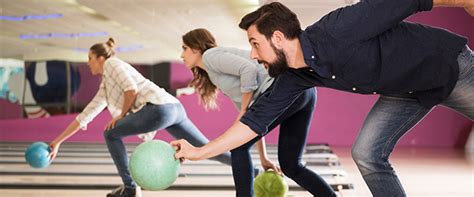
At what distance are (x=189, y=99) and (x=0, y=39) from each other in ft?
6.00

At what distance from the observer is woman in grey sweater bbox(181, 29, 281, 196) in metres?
2.46

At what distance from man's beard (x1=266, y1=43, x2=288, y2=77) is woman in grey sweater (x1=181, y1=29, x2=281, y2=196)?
54 centimetres

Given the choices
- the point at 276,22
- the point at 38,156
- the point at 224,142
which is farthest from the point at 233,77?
the point at 38,156

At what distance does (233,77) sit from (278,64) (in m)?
0.71

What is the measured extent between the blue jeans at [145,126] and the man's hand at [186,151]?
870 mm

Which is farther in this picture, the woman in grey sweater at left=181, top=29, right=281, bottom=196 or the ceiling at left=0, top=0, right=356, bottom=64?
the ceiling at left=0, top=0, right=356, bottom=64

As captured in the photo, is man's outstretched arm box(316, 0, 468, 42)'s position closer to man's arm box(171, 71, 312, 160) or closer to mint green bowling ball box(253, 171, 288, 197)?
man's arm box(171, 71, 312, 160)

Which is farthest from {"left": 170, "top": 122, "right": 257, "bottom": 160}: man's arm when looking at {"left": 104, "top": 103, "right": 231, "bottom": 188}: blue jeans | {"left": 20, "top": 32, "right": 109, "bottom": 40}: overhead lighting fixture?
{"left": 20, "top": 32, "right": 109, "bottom": 40}: overhead lighting fixture

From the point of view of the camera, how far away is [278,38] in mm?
1862

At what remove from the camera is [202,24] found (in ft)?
15.3

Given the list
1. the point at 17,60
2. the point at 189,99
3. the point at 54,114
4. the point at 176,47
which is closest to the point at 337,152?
the point at 189,99

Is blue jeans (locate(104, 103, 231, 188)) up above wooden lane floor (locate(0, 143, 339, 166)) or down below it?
above

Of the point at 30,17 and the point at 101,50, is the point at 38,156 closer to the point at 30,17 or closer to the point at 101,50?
the point at 101,50

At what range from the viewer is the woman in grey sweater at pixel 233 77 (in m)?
2.46
